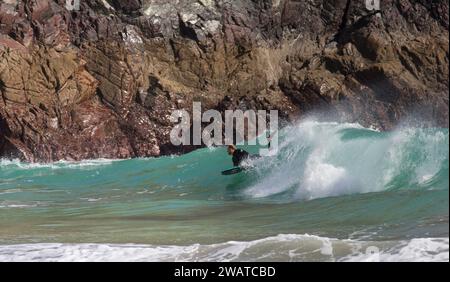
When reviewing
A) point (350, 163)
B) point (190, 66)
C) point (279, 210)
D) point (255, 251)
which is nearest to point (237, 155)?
point (350, 163)

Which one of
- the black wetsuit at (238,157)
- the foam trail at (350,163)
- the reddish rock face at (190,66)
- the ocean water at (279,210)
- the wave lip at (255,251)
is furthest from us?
the reddish rock face at (190,66)

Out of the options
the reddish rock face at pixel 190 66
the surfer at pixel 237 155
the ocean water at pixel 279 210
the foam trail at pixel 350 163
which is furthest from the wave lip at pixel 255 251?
the reddish rock face at pixel 190 66

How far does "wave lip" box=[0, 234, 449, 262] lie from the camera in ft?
23.8

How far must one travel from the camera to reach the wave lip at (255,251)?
7.27 metres

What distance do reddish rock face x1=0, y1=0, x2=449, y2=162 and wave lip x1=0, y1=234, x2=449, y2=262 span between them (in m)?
28.3

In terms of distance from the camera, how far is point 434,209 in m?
9.78

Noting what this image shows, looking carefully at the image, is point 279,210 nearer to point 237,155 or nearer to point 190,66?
point 237,155

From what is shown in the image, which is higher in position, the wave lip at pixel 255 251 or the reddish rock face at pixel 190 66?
the reddish rock face at pixel 190 66

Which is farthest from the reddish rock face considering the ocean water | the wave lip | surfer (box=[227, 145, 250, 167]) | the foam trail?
the wave lip

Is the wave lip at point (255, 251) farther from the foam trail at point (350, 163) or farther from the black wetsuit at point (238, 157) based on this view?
the black wetsuit at point (238, 157)

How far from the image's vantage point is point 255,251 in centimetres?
810

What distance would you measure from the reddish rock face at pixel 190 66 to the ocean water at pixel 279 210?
51.9 ft
